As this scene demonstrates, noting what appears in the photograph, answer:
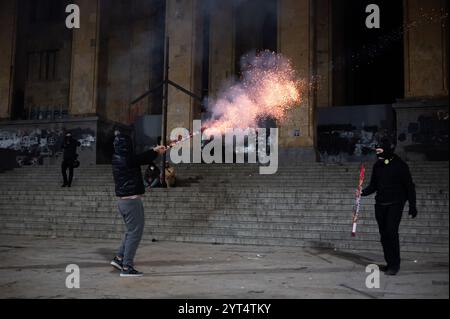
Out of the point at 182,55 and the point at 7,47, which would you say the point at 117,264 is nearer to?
the point at 182,55

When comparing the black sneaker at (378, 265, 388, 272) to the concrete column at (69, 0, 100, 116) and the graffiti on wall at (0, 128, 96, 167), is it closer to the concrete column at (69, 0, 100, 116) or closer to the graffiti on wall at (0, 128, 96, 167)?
the graffiti on wall at (0, 128, 96, 167)

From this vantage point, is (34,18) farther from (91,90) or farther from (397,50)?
(397,50)

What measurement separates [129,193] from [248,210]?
484 cm

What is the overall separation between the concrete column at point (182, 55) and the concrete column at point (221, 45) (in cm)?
330

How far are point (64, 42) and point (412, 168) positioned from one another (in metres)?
18.9

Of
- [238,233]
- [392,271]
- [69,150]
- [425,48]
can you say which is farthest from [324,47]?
[392,271]

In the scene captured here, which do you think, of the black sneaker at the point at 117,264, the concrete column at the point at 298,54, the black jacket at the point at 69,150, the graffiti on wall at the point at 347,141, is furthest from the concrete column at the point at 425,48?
the black sneaker at the point at 117,264

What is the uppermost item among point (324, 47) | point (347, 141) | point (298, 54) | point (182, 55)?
point (324, 47)

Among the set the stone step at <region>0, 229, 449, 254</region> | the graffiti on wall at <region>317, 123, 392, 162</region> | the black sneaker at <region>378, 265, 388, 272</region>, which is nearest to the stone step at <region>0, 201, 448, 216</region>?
the stone step at <region>0, 229, 449, 254</region>

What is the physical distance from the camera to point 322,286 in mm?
4832

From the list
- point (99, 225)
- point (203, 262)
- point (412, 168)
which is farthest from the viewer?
point (412, 168)

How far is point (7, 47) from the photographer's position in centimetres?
2166

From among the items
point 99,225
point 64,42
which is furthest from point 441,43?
point 64,42

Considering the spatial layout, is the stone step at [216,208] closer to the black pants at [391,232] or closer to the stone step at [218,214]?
the stone step at [218,214]
